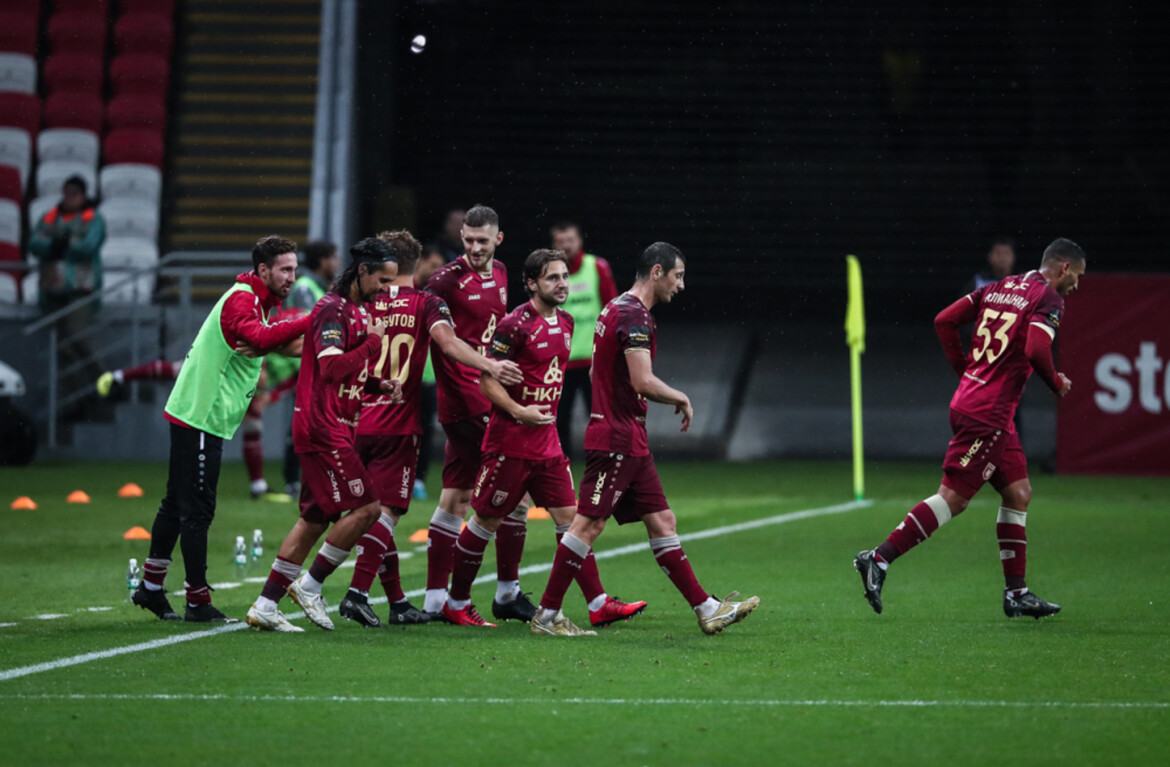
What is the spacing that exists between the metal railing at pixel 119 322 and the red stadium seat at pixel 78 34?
570 cm

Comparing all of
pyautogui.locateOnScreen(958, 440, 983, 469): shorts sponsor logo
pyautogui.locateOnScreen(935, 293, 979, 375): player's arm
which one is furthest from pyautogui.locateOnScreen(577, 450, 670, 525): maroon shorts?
pyautogui.locateOnScreen(935, 293, 979, 375): player's arm

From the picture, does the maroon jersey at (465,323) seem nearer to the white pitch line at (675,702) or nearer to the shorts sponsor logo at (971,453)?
the shorts sponsor logo at (971,453)

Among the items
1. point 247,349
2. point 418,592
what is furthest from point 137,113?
point 247,349

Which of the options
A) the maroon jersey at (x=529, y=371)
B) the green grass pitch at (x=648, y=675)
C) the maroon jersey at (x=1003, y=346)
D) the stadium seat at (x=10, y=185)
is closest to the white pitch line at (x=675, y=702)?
the green grass pitch at (x=648, y=675)

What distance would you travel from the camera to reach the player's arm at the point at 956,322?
8.34m

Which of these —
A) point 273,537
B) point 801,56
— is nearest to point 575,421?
point 801,56

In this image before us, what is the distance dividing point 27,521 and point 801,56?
49.9 feet

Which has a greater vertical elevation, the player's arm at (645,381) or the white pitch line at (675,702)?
the player's arm at (645,381)

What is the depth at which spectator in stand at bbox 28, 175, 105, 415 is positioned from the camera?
19.1 m

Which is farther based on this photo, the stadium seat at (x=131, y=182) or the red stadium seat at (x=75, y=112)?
the red stadium seat at (x=75, y=112)

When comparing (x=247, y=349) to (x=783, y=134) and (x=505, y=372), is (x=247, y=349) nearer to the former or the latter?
(x=505, y=372)

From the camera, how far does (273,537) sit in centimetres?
1123

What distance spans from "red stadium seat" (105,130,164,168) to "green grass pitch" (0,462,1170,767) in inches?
527

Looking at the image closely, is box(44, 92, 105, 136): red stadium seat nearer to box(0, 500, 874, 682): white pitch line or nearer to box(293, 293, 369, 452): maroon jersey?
box(0, 500, 874, 682): white pitch line
